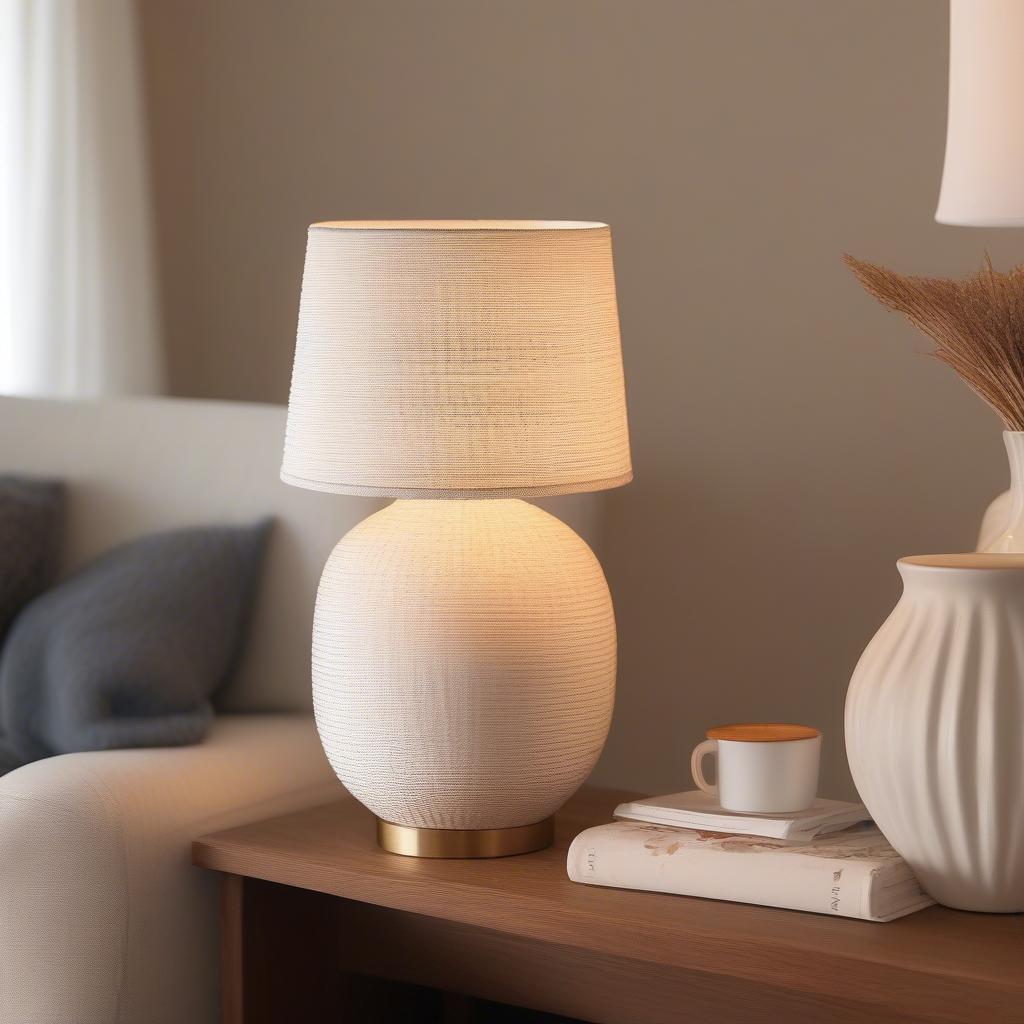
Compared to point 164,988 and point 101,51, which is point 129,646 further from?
point 101,51

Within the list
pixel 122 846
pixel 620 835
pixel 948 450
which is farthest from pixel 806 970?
pixel 948 450

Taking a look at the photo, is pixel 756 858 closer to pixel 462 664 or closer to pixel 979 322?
pixel 462 664

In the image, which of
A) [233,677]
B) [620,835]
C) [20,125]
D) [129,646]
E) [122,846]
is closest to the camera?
[620,835]

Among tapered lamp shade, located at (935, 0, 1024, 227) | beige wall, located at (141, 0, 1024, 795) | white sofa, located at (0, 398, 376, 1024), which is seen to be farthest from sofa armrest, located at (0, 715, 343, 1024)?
tapered lamp shade, located at (935, 0, 1024, 227)

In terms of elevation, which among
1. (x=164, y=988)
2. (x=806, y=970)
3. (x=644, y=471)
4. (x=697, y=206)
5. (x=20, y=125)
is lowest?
(x=164, y=988)

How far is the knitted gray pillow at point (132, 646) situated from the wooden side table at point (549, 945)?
234mm

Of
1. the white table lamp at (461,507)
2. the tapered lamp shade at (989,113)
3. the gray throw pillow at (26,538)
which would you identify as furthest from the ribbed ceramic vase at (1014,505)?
the gray throw pillow at (26,538)

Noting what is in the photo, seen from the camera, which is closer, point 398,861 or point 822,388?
point 398,861

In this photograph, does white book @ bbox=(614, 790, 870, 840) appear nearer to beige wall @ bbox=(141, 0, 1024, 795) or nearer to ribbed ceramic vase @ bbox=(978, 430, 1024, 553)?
ribbed ceramic vase @ bbox=(978, 430, 1024, 553)

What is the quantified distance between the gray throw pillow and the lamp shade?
74cm

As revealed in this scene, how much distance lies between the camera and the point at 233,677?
76.4 inches

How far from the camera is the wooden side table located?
1185 millimetres

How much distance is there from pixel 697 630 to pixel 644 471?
23cm

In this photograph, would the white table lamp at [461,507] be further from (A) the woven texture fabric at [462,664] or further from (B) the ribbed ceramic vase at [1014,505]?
(B) the ribbed ceramic vase at [1014,505]
